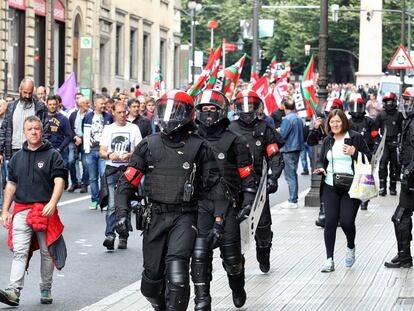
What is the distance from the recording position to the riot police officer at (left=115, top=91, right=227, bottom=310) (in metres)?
8.52

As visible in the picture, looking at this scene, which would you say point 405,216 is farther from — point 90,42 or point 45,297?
point 90,42

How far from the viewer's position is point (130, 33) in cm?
5106

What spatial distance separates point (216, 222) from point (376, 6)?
234 feet

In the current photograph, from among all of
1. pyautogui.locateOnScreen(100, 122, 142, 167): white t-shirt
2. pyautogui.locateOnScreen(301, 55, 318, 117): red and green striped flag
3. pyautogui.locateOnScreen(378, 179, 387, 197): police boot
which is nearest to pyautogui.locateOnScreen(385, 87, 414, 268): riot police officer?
pyautogui.locateOnScreen(100, 122, 142, 167): white t-shirt

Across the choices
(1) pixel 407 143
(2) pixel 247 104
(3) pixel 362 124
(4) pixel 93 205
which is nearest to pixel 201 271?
(2) pixel 247 104

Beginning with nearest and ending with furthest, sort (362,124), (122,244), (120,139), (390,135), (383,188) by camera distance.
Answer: (122,244), (120,139), (362,124), (383,188), (390,135)

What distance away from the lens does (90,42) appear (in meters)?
34.2

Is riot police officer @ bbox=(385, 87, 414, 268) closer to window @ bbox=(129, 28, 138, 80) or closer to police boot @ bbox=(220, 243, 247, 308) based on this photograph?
police boot @ bbox=(220, 243, 247, 308)

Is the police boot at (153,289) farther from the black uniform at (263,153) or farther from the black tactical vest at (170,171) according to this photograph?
the black uniform at (263,153)

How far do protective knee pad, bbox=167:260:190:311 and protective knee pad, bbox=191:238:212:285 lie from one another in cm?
32

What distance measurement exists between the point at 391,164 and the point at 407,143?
34.0ft

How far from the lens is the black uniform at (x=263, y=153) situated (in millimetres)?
11672

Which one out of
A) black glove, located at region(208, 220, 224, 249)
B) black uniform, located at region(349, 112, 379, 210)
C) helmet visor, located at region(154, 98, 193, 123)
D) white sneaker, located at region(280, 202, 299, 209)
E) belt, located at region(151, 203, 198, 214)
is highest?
helmet visor, located at region(154, 98, 193, 123)

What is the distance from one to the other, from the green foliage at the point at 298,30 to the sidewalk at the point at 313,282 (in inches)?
2984
